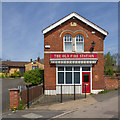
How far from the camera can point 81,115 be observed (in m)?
6.97

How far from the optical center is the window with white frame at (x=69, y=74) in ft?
41.6

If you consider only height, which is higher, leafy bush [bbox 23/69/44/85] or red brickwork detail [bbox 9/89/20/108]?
leafy bush [bbox 23/69/44/85]

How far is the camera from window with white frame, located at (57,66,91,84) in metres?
12.7

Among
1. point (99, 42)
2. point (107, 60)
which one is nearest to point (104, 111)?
point (99, 42)

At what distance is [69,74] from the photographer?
1276 centimetres

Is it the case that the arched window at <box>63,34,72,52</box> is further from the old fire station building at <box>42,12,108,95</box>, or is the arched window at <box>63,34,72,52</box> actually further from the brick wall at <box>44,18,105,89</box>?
the brick wall at <box>44,18,105,89</box>

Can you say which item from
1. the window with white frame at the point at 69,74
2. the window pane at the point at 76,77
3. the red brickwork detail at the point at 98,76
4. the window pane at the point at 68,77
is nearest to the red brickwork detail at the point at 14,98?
the window with white frame at the point at 69,74

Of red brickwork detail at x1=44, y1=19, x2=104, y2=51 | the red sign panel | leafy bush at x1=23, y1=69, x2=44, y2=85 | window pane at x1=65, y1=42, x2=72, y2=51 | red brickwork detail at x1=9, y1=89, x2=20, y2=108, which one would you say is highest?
red brickwork detail at x1=44, y1=19, x2=104, y2=51

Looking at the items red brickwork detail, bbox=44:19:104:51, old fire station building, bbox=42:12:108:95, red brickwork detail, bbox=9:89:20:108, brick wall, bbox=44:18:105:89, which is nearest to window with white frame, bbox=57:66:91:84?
old fire station building, bbox=42:12:108:95

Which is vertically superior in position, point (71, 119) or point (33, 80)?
point (33, 80)

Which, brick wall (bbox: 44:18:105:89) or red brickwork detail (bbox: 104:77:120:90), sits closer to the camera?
brick wall (bbox: 44:18:105:89)

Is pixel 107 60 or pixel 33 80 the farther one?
pixel 107 60

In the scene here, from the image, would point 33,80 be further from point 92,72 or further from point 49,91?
point 92,72

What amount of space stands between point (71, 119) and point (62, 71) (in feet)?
21.3
